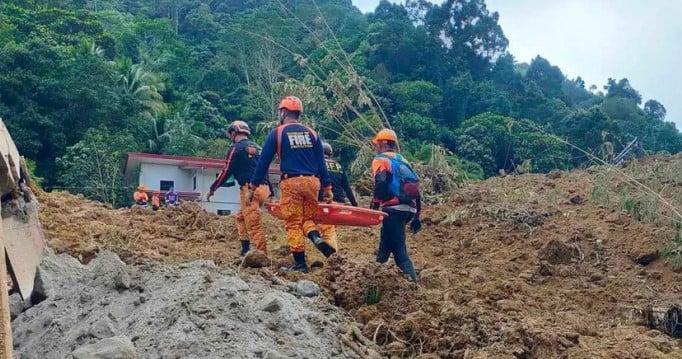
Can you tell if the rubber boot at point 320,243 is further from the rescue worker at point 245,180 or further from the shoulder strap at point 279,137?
the rescue worker at point 245,180

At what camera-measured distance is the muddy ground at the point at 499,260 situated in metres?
5.01

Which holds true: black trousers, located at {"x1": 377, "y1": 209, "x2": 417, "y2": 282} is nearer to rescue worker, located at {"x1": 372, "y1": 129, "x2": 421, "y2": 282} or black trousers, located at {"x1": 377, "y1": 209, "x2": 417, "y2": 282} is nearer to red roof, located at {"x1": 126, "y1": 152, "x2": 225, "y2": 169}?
rescue worker, located at {"x1": 372, "y1": 129, "x2": 421, "y2": 282}

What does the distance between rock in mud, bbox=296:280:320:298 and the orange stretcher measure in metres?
1.43

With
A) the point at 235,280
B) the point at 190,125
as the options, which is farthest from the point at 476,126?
the point at 235,280

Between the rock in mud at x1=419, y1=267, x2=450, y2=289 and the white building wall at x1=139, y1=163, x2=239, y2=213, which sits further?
the white building wall at x1=139, y1=163, x2=239, y2=213

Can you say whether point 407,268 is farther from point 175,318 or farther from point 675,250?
point 175,318

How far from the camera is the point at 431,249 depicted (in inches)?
380

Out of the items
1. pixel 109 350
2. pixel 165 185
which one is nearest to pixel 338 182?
pixel 109 350

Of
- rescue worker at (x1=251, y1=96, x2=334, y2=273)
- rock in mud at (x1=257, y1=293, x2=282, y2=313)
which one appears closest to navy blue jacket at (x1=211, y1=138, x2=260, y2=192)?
rescue worker at (x1=251, y1=96, x2=334, y2=273)

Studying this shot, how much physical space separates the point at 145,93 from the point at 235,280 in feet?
99.6

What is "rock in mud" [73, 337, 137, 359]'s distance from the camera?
3.61m

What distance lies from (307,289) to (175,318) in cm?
128

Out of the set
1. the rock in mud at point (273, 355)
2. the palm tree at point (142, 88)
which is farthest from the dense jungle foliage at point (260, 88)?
the rock in mud at point (273, 355)

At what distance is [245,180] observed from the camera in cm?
791
